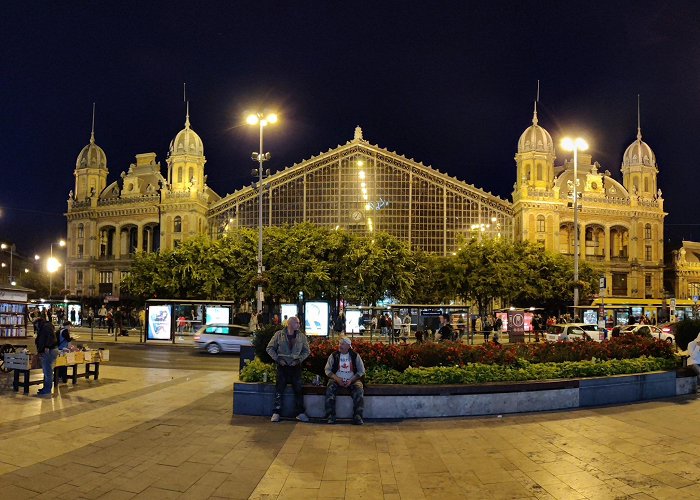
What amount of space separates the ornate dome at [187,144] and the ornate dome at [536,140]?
37.2 m

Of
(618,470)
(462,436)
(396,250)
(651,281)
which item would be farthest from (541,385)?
(651,281)

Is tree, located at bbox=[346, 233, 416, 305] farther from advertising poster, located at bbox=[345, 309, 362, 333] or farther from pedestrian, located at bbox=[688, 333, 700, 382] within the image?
pedestrian, located at bbox=[688, 333, 700, 382]

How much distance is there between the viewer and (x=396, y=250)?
4666 centimetres

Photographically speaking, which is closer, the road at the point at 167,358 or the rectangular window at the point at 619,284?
the road at the point at 167,358

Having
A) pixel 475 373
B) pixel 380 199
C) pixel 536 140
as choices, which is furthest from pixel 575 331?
pixel 536 140

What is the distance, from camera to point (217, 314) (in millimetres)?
34312

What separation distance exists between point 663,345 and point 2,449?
14818mm

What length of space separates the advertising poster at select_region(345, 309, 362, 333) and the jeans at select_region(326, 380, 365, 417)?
66.9 ft

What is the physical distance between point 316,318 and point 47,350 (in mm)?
17013

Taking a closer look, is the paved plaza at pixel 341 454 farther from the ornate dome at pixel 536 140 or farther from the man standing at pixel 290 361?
the ornate dome at pixel 536 140

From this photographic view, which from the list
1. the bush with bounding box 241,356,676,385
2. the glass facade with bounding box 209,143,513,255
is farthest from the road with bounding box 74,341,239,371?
the glass facade with bounding box 209,143,513,255

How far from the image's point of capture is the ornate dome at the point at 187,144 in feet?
225

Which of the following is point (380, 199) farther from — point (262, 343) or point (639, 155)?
point (262, 343)

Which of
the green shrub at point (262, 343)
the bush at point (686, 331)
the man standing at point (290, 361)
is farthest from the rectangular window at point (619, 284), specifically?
the man standing at point (290, 361)
